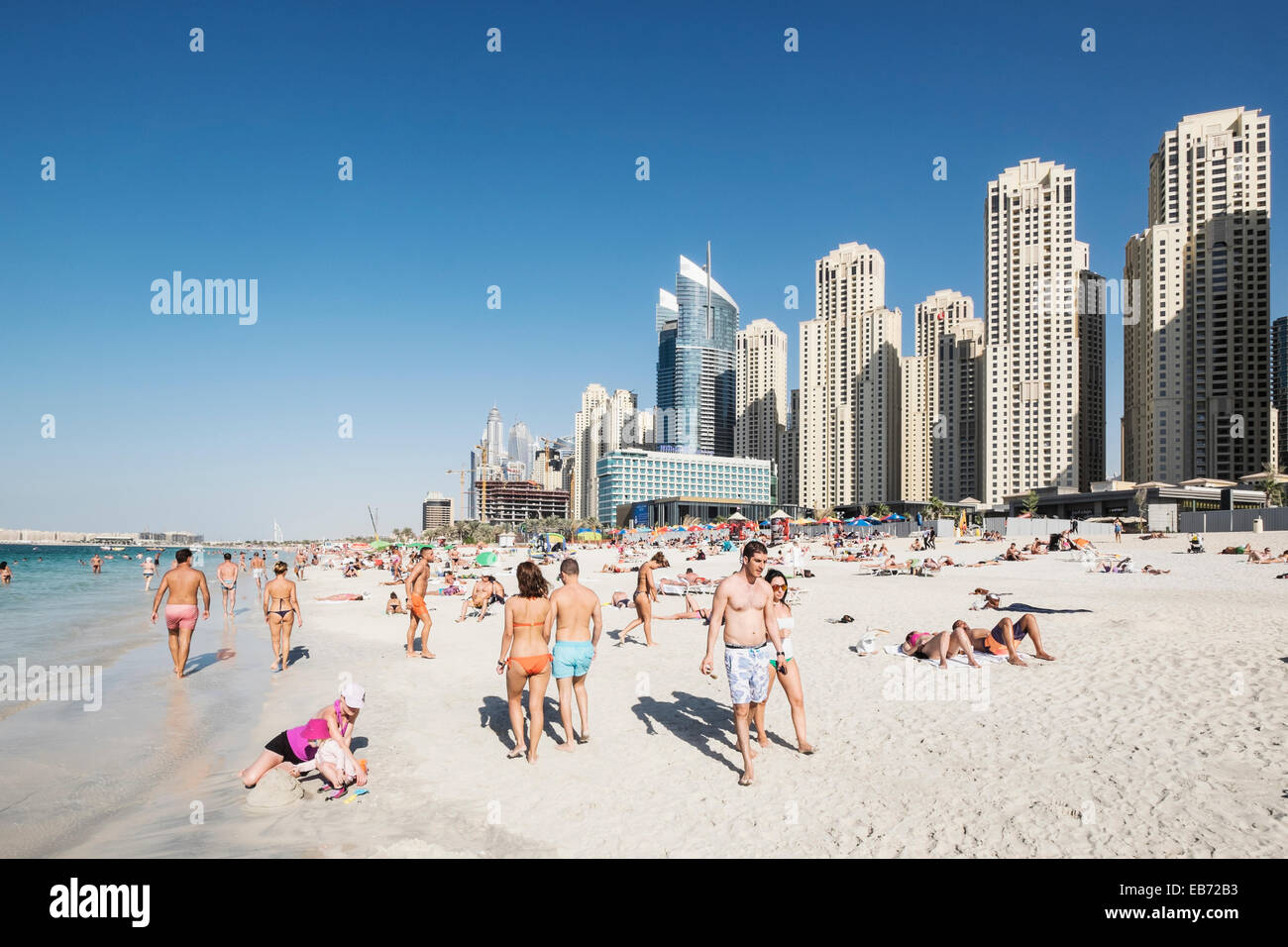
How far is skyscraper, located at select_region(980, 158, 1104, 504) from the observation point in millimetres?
91250

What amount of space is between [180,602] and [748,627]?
28.8ft

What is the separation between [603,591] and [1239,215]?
99305 mm

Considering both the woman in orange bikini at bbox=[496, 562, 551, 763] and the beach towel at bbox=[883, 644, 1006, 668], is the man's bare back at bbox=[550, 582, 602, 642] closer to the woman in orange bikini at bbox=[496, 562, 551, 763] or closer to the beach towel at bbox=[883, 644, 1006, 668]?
the woman in orange bikini at bbox=[496, 562, 551, 763]

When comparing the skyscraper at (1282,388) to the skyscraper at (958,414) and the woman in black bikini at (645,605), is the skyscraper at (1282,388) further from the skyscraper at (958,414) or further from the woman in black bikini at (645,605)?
the woman in black bikini at (645,605)

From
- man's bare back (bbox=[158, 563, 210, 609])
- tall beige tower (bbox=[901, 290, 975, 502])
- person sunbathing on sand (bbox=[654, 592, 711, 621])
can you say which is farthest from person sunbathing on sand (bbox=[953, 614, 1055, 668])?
tall beige tower (bbox=[901, 290, 975, 502])

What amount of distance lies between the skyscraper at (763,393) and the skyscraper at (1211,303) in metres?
88.3

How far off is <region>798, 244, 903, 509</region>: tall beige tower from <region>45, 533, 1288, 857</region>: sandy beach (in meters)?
113

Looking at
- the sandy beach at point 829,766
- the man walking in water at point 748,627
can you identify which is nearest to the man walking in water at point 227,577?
the sandy beach at point 829,766

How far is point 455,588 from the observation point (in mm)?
23297

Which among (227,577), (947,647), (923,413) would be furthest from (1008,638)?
(923,413)

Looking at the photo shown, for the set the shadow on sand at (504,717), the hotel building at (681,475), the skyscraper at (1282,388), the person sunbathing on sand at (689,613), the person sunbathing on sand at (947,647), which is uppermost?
the skyscraper at (1282,388)

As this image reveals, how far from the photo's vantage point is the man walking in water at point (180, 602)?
975cm
